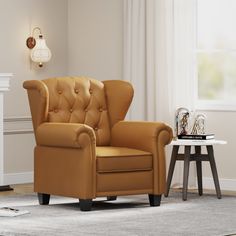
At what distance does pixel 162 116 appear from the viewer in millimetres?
8008

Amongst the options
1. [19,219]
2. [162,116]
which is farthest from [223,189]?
[19,219]

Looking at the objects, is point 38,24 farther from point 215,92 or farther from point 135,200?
point 135,200

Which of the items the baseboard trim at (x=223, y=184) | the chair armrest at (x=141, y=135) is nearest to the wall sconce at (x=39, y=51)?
the chair armrest at (x=141, y=135)

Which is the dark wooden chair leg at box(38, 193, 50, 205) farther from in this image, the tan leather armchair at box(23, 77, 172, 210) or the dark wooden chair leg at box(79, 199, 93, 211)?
the dark wooden chair leg at box(79, 199, 93, 211)

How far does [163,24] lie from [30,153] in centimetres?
190

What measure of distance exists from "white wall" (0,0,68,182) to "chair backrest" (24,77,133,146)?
58.1 inches

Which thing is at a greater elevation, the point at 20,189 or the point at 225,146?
the point at 225,146

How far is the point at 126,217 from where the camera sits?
5.96 m

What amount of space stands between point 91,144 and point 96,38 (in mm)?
2692

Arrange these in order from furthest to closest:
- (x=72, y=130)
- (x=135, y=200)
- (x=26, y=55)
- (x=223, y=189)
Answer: (x=26, y=55), (x=223, y=189), (x=135, y=200), (x=72, y=130)

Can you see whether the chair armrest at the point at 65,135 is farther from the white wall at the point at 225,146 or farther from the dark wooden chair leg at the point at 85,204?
the white wall at the point at 225,146

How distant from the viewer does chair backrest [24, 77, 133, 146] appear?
675 centimetres

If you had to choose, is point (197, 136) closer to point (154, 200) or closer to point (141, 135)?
point (141, 135)

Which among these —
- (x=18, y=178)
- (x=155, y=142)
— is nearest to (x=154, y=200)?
(x=155, y=142)
